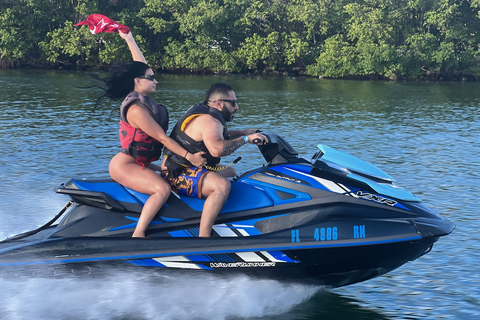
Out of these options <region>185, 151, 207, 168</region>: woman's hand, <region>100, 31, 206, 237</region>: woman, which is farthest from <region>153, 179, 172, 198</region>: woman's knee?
<region>185, 151, 207, 168</region>: woman's hand

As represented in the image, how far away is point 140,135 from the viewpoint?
14.4 ft

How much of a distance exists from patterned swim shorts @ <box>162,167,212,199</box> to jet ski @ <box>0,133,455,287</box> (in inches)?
2.1

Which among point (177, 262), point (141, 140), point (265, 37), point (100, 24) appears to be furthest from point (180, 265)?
point (265, 37)

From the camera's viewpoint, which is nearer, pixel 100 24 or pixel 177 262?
pixel 177 262

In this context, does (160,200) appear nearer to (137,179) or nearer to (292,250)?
(137,179)

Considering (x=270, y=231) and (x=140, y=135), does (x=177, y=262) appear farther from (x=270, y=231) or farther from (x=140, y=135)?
(x=140, y=135)

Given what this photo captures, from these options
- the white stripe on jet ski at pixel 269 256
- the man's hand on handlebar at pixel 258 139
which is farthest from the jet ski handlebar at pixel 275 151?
the white stripe on jet ski at pixel 269 256

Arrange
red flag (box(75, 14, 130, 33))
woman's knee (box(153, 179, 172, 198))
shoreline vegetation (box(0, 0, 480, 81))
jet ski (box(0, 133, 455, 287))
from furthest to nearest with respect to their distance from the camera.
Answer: shoreline vegetation (box(0, 0, 480, 81))
red flag (box(75, 14, 130, 33))
woman's knee (box(153, 179, 172, 198))
jet ski (box(0, 133, 455, 287))

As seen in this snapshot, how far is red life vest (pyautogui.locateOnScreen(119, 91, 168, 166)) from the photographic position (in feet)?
14.3

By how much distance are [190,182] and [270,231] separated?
0.66m

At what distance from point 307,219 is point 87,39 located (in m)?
42.8

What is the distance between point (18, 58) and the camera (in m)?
44.4

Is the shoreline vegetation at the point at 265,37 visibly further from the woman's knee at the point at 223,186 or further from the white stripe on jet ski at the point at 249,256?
the white stripe on jet ski at the point at 249,256

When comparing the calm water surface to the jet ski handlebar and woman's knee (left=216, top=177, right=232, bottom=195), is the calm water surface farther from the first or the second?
the jet ski handlebar
